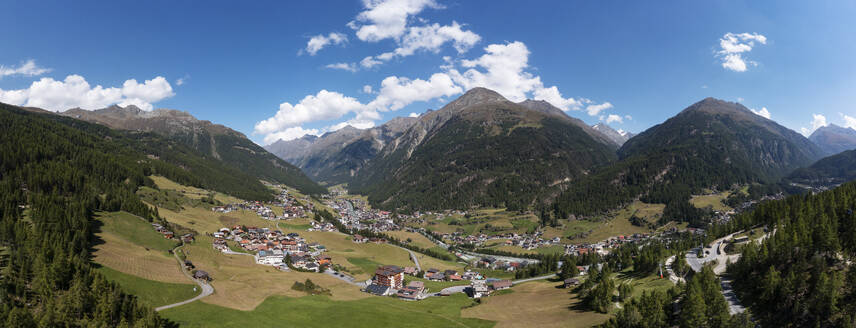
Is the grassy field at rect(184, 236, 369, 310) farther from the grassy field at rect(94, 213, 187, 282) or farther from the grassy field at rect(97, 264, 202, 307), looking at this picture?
the grassy field at rect(94, 213, 187, 282)

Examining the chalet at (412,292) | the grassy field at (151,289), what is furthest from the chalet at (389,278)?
the grassy field at (151,289)

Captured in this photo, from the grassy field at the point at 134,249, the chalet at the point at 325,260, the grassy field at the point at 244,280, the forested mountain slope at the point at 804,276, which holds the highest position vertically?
the forested mountain slope at the point at 804,276

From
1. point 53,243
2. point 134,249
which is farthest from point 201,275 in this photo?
point 53,243

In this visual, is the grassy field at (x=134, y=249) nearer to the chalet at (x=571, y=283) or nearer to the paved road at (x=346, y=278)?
the paved road at (x=346, y=278)

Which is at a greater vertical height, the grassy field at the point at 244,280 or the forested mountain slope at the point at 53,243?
the forested mountain slope at the point at 53,243

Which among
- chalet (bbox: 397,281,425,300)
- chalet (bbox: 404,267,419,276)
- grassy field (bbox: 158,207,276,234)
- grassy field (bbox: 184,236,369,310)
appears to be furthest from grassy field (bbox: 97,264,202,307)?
chalet (bbox: 404,267,419,276)

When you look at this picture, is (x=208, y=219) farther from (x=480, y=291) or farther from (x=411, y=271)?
(x=480, y=291)

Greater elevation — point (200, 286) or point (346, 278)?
point (200, 286)
